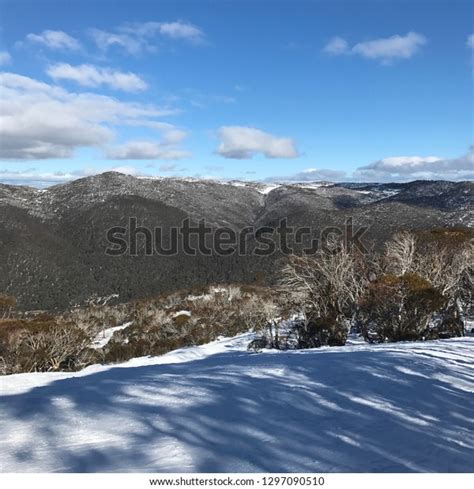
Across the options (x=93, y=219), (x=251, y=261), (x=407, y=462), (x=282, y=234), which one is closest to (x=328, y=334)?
(x=407, y=462)

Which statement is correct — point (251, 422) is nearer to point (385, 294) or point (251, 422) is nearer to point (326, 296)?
point (385, 294)

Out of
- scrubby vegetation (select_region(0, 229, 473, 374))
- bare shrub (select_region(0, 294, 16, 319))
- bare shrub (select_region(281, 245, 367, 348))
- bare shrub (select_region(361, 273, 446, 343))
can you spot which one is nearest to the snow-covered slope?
bare shrub (select_region(361, 273, 446, 343))

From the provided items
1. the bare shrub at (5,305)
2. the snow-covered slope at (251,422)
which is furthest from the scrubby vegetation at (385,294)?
the bare shrub at (5,305)

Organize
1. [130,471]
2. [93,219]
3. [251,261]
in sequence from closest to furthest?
[130,471]
[251,261]
[93,219]

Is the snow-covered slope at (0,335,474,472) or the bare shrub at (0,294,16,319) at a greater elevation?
the snow-covered slope at (0,335,474,472)

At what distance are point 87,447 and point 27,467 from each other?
0.55 metres

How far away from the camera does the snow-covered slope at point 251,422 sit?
414 centimetres

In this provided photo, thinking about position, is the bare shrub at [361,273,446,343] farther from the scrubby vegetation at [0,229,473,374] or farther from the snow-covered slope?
the snow-covered slope

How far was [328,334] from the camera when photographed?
15.7 metres

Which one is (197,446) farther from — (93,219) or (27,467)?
(93,219)

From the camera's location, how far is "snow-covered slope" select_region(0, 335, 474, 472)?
4.14 metres

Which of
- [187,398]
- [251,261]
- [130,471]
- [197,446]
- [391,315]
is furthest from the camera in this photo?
[251,261]

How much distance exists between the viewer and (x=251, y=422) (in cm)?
500

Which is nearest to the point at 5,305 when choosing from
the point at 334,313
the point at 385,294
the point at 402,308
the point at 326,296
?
the point at 326,296
